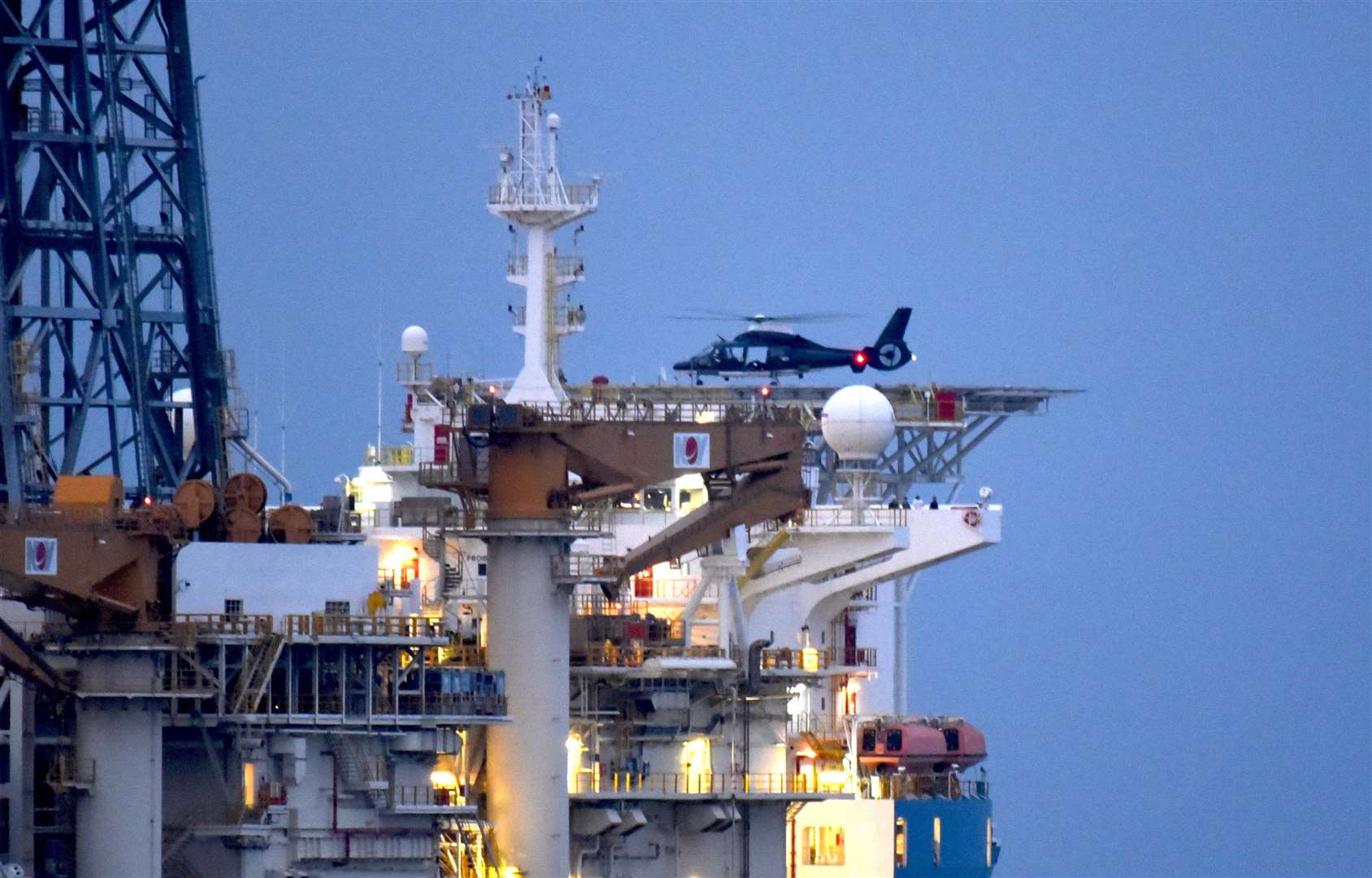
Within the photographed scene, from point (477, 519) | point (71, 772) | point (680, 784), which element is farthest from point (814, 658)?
point (71, 772)

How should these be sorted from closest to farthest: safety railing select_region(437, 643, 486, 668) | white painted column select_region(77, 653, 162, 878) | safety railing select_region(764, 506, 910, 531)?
white painted column select_region(77, 653, 162, 878) → safety railing select_region(437, 643, 486, 668) → safety railing select_region(764, 506, 910, 531)

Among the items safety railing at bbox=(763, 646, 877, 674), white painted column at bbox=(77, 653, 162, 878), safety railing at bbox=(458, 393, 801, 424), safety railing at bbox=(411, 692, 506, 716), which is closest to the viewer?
white painted column at bbox=(77, 653, 162, 878)

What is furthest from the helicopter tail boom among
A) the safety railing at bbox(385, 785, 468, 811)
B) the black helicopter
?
the safety railing at bbox(385, 785, 468, 811)

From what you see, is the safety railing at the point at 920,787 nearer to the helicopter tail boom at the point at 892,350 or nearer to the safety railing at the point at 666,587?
the safety railing at the point at 666,587

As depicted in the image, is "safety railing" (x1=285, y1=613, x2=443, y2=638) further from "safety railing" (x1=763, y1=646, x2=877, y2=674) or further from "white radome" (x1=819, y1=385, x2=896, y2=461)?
"white radome" (x1=819, y1=385, x2=896, y2=461)

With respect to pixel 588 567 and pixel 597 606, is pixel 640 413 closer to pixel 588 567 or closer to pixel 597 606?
pixel 588 567

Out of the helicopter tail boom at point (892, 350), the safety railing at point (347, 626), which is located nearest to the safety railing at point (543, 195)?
the safety railing at point (347, 626)
